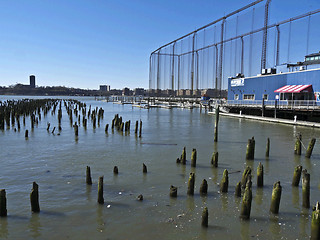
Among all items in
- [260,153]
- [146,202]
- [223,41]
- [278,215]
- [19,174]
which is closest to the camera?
[278,215]

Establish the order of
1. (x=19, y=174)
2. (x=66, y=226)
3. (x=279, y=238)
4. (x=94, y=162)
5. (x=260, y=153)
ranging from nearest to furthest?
1. (x=279, y=238)
2. (x=66, y=226)
3. (x=19, y=174)
4. (x=94, y=162)
5. (x=260, y=153)

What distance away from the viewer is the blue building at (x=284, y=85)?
134ft

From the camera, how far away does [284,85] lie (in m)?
46.0

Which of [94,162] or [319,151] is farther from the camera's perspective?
[319,151]

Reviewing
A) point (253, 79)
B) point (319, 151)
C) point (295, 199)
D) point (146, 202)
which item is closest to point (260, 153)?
point (319, 151)

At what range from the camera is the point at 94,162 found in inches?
701

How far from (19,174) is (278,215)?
12.8 metres

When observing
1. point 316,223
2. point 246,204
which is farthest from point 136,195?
point 316,223

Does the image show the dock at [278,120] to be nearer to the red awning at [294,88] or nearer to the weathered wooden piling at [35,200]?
the red awning at [294,88]

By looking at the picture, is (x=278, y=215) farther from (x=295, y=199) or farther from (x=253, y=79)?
(x=253, y=79)

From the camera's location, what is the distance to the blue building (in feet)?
134

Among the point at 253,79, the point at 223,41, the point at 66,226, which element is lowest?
the point at 66,226

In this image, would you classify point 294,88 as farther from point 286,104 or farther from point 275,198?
point 275,198

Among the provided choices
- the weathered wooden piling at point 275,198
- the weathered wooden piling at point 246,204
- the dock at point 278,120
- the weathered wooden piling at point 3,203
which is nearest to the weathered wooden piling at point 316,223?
the weathered wooden piling at point 275,198
